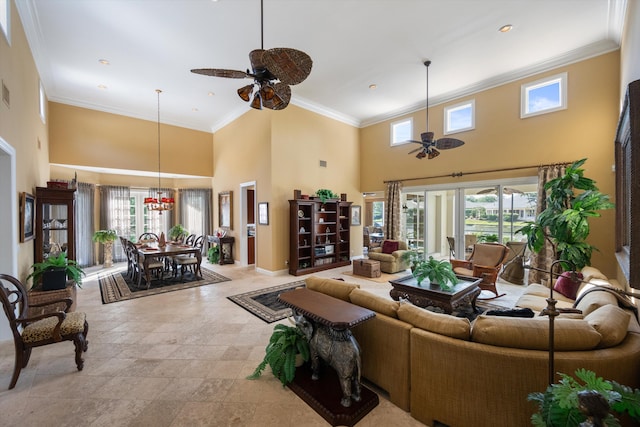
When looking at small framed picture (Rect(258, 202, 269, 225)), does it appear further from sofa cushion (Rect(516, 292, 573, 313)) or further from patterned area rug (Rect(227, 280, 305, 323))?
sofa cushion (Rect(516, 292, 573, 313))

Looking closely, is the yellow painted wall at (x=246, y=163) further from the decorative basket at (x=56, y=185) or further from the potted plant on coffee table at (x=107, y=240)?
the decorative basket at (x=56, y=185)

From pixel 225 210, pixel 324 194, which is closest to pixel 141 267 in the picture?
pixel 225 210

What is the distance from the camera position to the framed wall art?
7930 mm

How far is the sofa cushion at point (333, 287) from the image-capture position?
8.42 ft

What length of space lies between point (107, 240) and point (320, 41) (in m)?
7.71

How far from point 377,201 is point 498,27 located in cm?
875

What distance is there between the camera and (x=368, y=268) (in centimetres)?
627

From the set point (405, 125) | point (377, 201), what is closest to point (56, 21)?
point (405, 125)

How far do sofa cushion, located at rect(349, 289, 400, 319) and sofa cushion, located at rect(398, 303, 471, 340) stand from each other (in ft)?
0.21

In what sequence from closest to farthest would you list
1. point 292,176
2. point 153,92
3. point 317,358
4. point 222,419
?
point 222,419
point 317,358
point 153,92
point 292,176

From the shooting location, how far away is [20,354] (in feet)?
7.82

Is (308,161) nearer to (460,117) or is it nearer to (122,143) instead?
(460,117)

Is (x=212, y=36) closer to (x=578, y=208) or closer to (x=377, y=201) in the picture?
(x=578, y=208)

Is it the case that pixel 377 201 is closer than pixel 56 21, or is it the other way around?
pixel 56 21
